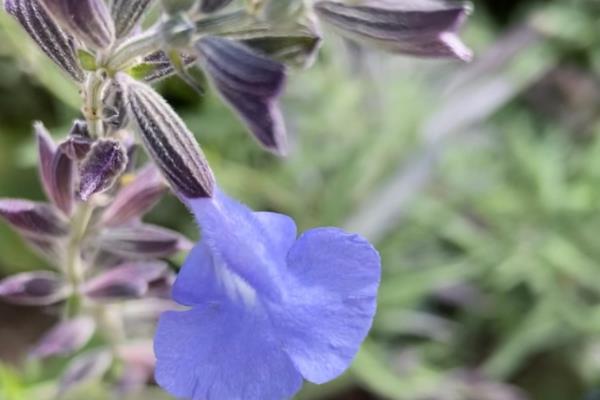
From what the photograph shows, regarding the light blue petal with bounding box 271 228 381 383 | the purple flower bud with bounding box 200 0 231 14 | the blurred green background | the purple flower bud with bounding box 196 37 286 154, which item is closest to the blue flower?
the light blue petal with bounding box 271 228 381 383

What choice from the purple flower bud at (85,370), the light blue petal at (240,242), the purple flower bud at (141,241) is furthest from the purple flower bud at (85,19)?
the purple flower bud at (85,370)

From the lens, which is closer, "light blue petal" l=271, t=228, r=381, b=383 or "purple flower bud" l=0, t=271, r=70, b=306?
"light blue petal" l=271, t=228, r=381, b=383

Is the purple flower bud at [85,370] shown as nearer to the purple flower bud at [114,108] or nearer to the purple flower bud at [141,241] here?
the purple flower bud at [141,241]

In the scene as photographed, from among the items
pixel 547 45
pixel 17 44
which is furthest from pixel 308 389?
pixel 547 45

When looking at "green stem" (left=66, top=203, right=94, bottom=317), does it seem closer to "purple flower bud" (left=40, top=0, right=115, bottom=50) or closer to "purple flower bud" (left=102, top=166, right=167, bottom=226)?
"purple flower bud" (left=102, top=166, right=167, bottom=226)

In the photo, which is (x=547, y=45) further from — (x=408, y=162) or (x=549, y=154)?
(x=408, y=162)

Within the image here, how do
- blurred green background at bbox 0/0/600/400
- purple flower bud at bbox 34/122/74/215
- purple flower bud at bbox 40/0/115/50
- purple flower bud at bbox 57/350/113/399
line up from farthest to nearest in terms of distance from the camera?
1. blurred green background at bbox 0/0/600/400
2. purple flower bud at bbox 57/350/113/399
3. purple flower bud at bbox 34/122/74/215
4. purple flower bud at bbox 40/0/115/50

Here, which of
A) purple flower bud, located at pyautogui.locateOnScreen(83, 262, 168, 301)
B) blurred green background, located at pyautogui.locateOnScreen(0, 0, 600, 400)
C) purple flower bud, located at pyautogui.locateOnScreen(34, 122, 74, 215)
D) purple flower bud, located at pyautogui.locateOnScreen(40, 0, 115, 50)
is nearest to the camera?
purple flower bud, located at pyautogui.locateOnScreen(40, 0, 115, 50)
